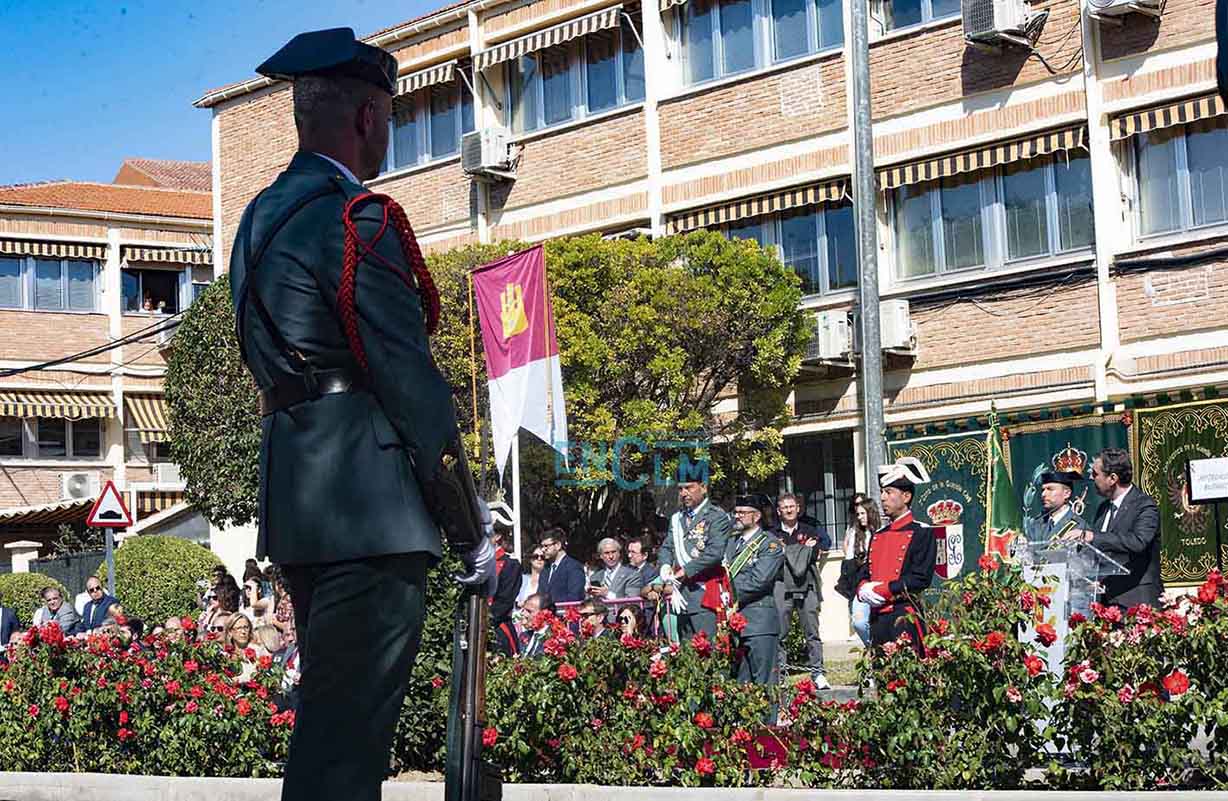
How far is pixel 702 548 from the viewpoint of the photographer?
13.5 m

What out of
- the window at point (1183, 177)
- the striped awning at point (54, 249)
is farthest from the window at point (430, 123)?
the striped awning at point (54, 249)

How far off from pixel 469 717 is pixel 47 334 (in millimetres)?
44620

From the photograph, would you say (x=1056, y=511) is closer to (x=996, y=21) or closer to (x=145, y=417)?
(x=996, y=21)

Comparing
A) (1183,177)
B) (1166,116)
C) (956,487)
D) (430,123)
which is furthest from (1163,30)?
(430,123)

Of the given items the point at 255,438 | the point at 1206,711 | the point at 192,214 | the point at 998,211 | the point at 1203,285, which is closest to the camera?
the point at 1206,711

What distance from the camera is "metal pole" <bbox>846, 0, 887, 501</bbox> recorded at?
21.3 meters

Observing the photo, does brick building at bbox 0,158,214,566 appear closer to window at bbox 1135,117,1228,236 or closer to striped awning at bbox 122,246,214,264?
striped awning at bbox 122,246,214,264

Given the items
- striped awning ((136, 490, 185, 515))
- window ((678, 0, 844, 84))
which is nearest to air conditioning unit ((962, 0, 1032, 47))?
window ((678, 0, 844, 84))

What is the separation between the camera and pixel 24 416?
4578 centimetres

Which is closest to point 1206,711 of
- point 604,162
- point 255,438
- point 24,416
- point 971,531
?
point 971,531

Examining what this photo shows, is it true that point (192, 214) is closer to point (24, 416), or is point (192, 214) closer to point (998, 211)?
point (24, 416)

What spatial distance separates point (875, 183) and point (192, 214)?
29747 mm

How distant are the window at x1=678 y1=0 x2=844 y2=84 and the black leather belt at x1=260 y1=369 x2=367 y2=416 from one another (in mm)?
20855

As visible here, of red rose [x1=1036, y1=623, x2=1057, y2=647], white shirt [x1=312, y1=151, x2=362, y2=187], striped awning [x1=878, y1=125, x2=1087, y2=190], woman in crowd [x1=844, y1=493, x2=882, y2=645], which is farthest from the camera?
striped awning [x1=878, y1=125, x2=1087, y2=190]
